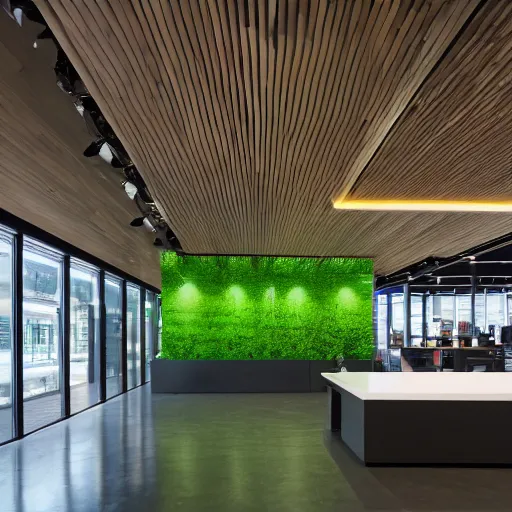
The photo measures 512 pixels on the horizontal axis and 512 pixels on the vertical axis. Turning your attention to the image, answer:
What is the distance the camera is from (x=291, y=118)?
4.38 m

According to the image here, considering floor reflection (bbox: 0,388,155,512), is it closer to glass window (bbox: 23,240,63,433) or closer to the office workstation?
glass window (bbox: 23,240,63,433)

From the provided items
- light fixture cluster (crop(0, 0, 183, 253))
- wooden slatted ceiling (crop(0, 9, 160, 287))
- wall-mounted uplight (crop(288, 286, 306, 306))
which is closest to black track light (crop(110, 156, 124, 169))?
light fixture cluster (crop(0, 0, 183, 253))

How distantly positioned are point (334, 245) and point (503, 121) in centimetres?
675

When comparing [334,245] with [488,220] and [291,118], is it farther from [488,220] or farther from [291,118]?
[291,118]

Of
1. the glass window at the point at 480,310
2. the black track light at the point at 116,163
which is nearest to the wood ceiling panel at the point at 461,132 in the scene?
the black track light at the point at 116,163

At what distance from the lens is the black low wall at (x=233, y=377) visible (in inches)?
477

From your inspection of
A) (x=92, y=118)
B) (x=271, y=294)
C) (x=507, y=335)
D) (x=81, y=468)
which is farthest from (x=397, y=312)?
(x=92, y=118)

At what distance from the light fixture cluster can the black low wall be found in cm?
450

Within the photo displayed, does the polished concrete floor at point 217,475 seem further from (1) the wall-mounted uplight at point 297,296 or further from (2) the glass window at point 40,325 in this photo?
(1) the wall-mounted uplight at point 297,296

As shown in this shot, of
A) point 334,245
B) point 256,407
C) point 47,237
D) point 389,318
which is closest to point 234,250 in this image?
point 334,245

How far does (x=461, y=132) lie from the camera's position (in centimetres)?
461

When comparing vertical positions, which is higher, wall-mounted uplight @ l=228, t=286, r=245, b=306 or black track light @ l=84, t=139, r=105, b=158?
black track light @ l=84, t=139, r=105, b=158

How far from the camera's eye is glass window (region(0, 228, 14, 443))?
23.4ft

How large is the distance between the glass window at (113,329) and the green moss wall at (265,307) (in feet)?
4.11
